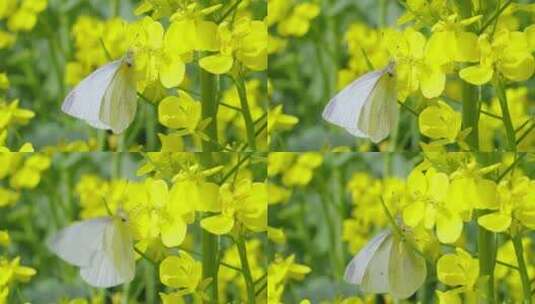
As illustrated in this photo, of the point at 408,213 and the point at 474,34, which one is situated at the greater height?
the point at 474,34

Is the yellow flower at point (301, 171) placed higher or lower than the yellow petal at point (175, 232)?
higher

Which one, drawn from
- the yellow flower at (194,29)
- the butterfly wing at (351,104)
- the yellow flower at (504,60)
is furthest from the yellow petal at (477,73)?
the yellow flower at (194,29)

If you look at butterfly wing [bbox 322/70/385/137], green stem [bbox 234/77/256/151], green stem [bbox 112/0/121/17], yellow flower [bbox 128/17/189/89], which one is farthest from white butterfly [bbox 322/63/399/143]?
green stem [bbox 112/0/121/17]

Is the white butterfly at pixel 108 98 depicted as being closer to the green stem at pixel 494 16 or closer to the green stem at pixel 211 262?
the green stem at pixel 211 262

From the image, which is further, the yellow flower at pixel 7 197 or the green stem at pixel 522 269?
the yellow flower at pixel 7 197

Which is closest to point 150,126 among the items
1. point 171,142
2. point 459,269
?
point 171,142

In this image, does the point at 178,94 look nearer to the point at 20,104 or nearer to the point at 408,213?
the point at 20,104

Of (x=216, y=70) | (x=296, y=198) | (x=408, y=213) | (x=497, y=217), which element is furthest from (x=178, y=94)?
(x=497, y=217)

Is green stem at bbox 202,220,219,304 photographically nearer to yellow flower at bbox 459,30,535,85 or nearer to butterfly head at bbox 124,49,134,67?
butterfly head at bbox 124,49,134,67
